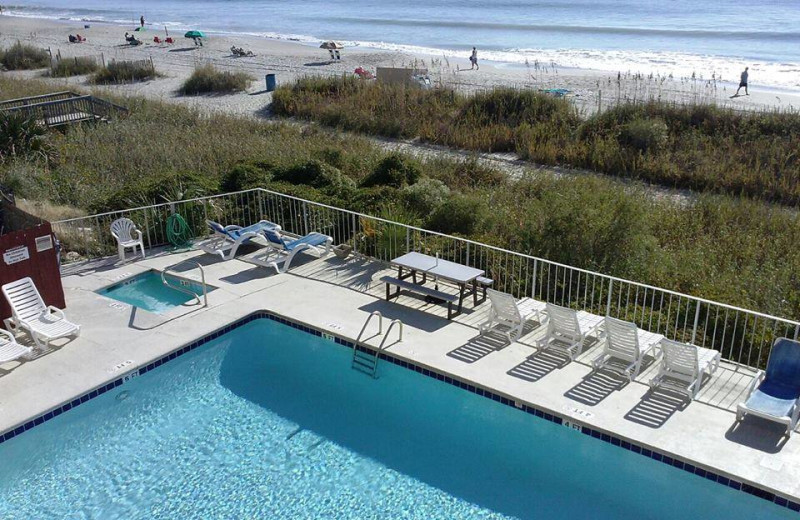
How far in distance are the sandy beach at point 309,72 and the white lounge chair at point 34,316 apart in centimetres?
1960

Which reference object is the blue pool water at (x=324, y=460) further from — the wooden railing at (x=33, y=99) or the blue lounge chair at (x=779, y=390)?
the wooden railing at (x=33, y=99)

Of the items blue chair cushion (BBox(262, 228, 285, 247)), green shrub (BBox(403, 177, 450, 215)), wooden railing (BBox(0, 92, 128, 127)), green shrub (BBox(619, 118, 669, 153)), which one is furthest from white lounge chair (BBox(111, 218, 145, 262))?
green shrub (BBox(619, 118, 669, 153))

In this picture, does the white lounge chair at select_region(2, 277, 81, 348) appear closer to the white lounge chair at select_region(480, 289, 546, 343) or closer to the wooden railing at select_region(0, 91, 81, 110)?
the white lounge chair at select_region(480, 289, 546, 343)

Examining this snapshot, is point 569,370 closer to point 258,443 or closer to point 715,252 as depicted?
point 258,443

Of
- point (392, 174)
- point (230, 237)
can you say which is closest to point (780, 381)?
point (230, 237)

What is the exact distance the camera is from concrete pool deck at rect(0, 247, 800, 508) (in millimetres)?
8336

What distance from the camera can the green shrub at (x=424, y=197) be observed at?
50.2 ft

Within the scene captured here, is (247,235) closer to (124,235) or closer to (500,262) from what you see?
(124,235)

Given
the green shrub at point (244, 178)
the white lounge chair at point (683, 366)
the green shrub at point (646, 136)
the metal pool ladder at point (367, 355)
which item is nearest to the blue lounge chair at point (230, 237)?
the green shrub at point (244, 178)

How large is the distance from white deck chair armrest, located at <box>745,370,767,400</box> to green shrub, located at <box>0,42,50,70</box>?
4538 cm

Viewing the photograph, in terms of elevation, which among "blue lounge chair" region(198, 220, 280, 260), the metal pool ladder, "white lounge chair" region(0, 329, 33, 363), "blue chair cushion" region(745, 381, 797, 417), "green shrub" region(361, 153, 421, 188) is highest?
"green shrub" region(361, 153, 421, 188)

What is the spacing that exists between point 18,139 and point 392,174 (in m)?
10.6

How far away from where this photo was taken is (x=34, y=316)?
10.8 m

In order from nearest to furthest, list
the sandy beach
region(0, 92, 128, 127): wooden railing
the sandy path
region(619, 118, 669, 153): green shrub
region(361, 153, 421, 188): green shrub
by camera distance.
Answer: region(361, 153, 421, 188): green shrub
region(619, 118, 669, 153): green shrub
region(0, 92, 128, 127): wooden railing
the sandy path
the sandy beach
